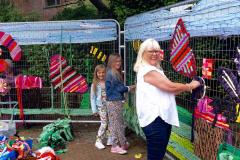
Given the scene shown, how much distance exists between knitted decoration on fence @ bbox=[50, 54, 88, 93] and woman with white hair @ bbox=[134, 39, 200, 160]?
332 centimetres

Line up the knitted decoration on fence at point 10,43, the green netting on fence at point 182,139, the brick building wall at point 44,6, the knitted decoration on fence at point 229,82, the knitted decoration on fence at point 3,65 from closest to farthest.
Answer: the knitted decoration on fence at point 229,82 < the green netting on fence at point 182,139 < the knitted decoration on fence at point 10,43 < the knitted decoration on fence at point 3,65 < the brick building wall at point 44,6

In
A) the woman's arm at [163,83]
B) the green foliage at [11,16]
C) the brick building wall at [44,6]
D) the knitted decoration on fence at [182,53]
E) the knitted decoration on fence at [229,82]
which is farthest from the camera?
the brick building wall at [44,6]

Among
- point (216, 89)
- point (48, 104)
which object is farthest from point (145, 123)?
point (48, 104)

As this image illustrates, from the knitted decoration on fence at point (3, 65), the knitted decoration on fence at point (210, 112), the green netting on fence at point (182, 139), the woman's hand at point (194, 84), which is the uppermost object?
the knitted decoration on fence at point (3, 65)

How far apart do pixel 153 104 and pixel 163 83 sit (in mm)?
246

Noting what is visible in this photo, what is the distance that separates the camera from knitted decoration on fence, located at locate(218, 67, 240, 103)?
3396 mm

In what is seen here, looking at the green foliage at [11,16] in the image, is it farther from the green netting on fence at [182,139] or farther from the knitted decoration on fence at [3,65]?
the green netting on fence at [182,139]

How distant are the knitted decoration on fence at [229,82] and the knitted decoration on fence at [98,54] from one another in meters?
3.55

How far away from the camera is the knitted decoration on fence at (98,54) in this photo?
22.7 ft

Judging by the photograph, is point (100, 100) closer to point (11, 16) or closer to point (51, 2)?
point (11, 16)

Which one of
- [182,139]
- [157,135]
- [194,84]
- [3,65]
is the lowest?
[182,139]

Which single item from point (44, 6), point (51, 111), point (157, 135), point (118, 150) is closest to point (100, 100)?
point (118, 150)

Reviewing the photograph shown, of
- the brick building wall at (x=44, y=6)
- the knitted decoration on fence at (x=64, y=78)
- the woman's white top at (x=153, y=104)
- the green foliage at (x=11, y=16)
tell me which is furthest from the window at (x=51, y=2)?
the woman's white top at (x=153, y=104)

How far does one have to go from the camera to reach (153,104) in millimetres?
3707
